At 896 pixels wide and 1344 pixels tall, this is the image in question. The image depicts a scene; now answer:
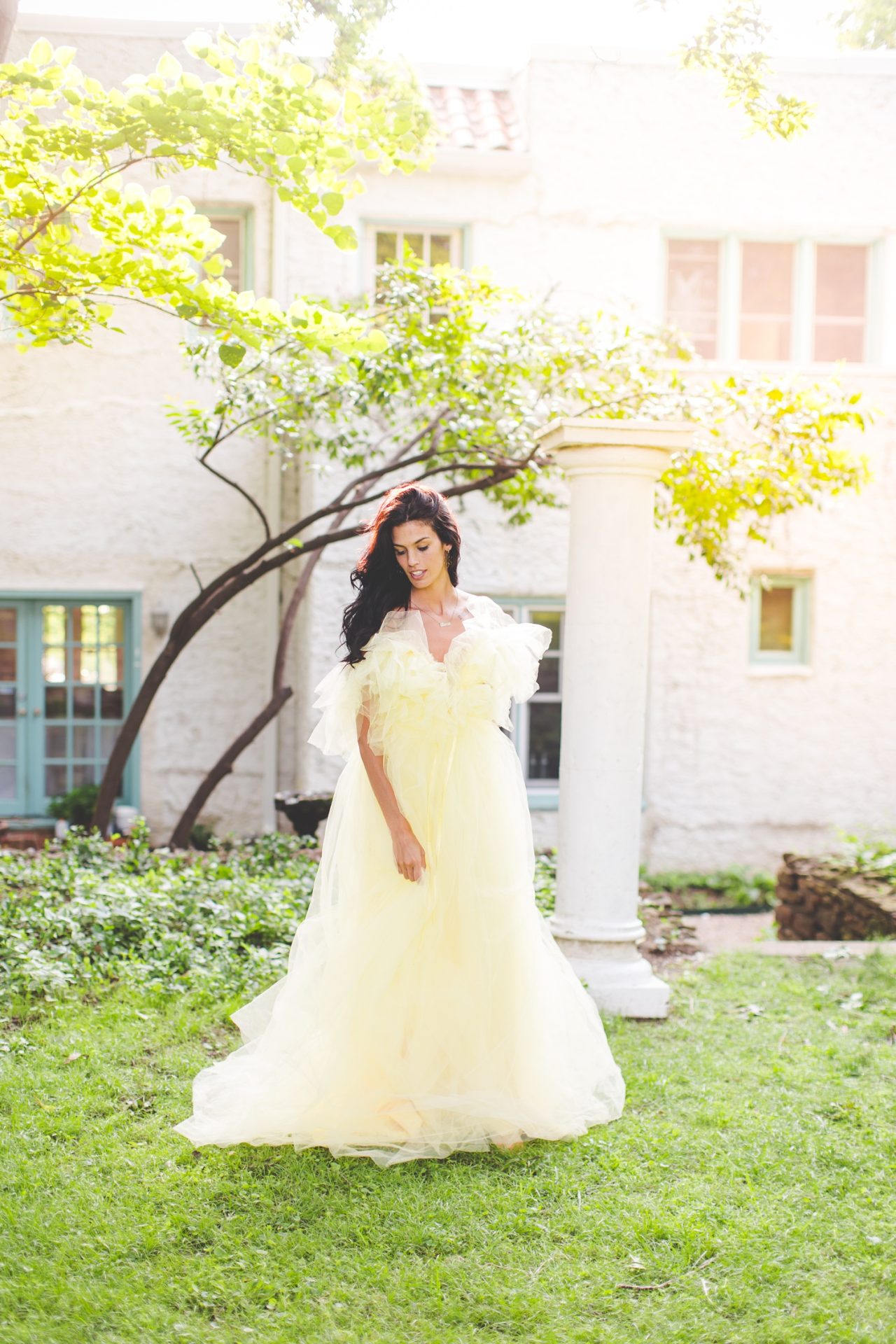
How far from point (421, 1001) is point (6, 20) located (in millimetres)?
4109

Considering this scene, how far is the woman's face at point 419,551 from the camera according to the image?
356 cm

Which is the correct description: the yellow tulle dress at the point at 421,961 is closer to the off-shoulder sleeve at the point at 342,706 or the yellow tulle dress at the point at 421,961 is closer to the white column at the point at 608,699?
the off-shoulder sleeve at the point at 342,706

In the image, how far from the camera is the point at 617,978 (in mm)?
4957

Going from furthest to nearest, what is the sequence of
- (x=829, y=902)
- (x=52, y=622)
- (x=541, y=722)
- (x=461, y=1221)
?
(x=541, y=722) < (x=52, y=622) < (x=829, y=902) < (x=461, y=1221)

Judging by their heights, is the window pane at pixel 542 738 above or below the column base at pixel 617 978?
above

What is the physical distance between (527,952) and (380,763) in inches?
30.1

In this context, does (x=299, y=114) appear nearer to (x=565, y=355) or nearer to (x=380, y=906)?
(x=565, y=355)

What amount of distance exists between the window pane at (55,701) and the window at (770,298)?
591cm

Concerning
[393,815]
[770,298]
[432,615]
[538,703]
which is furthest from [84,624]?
[393,815]

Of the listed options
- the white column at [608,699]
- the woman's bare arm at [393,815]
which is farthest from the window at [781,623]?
the woman's bare arm at [393,815]

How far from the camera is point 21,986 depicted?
482 cm

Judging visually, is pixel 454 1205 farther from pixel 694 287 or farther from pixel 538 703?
pixel 694 287

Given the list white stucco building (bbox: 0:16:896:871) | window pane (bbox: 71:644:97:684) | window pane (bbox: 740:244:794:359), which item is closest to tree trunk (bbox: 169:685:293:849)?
white stucco building (bbox: 0:16:896:871)

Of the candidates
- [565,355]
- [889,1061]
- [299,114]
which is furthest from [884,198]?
[889,1061]
